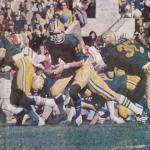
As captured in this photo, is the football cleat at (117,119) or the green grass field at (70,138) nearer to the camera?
A: the green grass field at (70,138)

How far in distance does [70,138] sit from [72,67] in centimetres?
56

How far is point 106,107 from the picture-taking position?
5.44 meters

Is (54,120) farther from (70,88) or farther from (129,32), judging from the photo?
(129,32)

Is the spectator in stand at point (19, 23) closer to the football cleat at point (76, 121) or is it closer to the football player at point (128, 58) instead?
the football player at point (128, 58)

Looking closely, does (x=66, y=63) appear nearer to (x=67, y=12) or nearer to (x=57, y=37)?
(x=57, y=37)

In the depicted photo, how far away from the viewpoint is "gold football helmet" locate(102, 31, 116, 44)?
17.5 feet

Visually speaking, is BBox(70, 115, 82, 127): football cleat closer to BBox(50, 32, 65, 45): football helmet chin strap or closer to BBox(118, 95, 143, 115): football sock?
BBox(118, 95, 143, 115): football sock

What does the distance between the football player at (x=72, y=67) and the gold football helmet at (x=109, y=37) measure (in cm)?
21

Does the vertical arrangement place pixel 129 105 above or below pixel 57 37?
below

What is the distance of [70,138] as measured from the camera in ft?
17.5

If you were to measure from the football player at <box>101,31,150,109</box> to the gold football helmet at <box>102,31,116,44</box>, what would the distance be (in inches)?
0.5

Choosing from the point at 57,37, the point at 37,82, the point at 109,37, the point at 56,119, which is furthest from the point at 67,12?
the point at 56,119

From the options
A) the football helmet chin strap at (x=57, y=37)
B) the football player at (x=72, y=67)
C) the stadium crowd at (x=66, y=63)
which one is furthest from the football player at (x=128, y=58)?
the football helmet chin strap at (x=57, y=37)

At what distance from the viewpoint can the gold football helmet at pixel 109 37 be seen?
17.5ft
